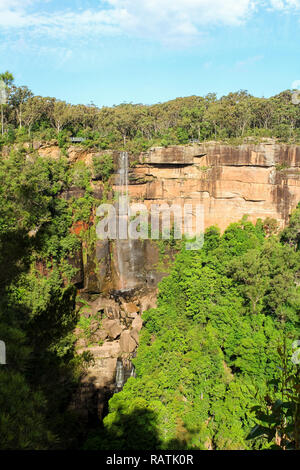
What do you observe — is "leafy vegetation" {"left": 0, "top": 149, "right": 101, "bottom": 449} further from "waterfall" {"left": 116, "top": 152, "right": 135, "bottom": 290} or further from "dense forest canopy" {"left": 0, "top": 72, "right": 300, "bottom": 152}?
"dense forest canopy" {"left": 0, "top": 72, "right": 300, "bottom": 152}

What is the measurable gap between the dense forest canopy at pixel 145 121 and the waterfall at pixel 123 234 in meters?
1.72

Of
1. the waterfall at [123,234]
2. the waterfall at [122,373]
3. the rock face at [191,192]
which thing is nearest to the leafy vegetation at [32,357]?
the waterfall at [122,373]

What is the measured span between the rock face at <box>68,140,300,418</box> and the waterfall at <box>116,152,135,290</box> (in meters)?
0.08

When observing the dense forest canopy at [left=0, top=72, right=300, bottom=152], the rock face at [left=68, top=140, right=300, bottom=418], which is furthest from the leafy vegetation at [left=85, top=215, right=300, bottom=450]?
the dense forest canopy at [left=0, top=72, right=300, bottom=152]

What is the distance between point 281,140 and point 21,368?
26.1 meters

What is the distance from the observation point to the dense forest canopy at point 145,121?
91.8 ft

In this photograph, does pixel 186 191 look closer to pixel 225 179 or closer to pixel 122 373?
pixel 225 179

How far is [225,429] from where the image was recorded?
1135cm

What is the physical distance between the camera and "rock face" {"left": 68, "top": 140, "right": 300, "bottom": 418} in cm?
2517

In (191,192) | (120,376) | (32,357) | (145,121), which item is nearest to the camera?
(32,357)

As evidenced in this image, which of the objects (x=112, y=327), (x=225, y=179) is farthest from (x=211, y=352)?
(x=225, y=179)

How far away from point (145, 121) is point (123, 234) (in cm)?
1271

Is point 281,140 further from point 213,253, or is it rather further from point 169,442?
point 169,442

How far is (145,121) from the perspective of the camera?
32500 mm
